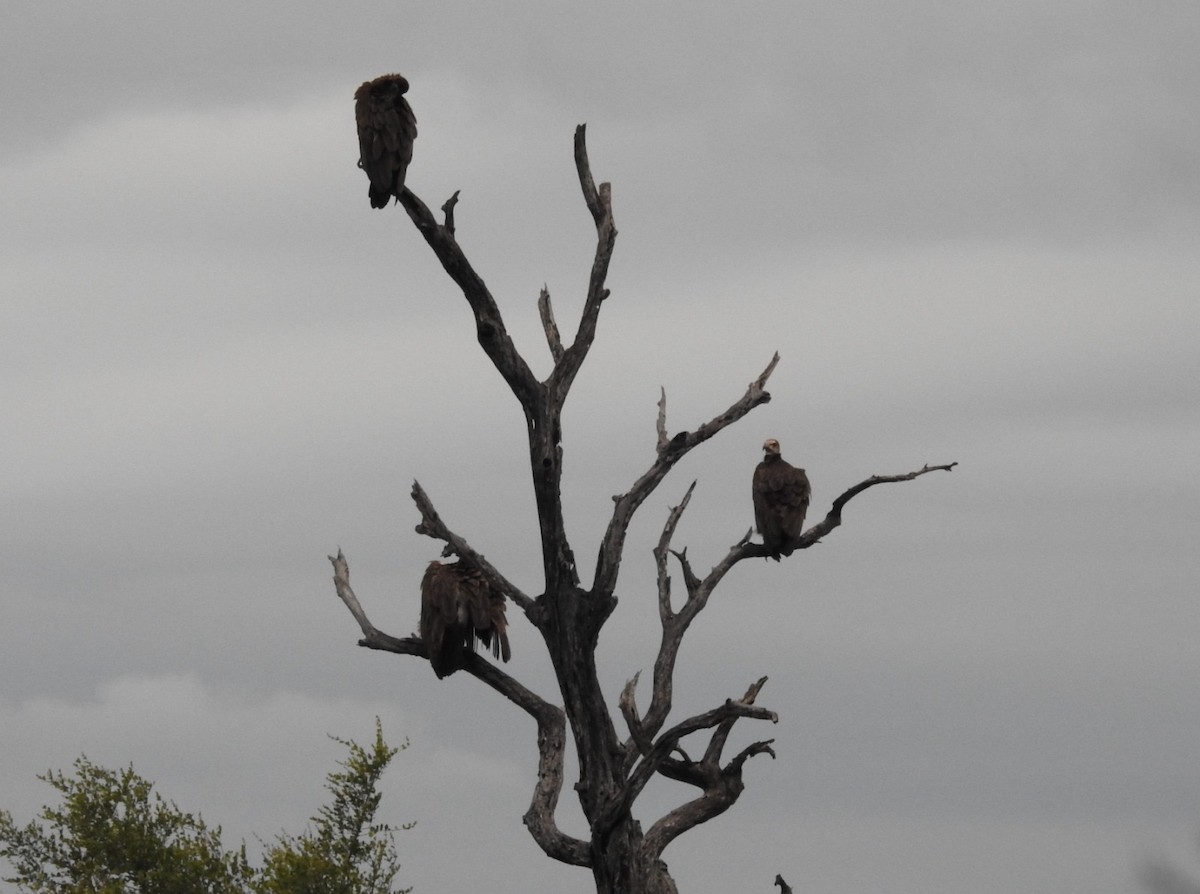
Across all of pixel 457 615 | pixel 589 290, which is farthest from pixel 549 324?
pixel 457 615

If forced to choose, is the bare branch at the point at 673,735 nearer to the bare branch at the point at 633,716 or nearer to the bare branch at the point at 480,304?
the bare branch at the point at 633,716

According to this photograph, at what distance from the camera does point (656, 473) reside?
16.5 metres

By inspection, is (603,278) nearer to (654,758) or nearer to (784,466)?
(784,466)

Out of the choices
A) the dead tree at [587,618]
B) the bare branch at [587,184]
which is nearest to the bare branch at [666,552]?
the dead tree at [587,618]

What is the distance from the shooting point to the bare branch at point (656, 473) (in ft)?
52.6

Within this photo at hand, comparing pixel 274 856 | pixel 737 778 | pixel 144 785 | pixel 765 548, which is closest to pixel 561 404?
pixel 765 548

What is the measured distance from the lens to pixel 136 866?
3117 cm

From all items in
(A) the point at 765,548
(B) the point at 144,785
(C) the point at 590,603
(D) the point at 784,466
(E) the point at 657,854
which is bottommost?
(E) the point at 657,854

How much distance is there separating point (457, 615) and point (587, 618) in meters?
1.32

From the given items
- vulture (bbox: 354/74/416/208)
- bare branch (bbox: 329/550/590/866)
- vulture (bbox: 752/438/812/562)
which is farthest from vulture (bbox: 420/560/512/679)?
vulture (bbox: 354/74/416/208)

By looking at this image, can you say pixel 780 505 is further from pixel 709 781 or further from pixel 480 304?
pixel 480 304

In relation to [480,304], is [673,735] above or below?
below

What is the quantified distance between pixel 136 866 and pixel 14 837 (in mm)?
2406

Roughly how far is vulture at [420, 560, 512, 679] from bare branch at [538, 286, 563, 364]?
90.3 inches
